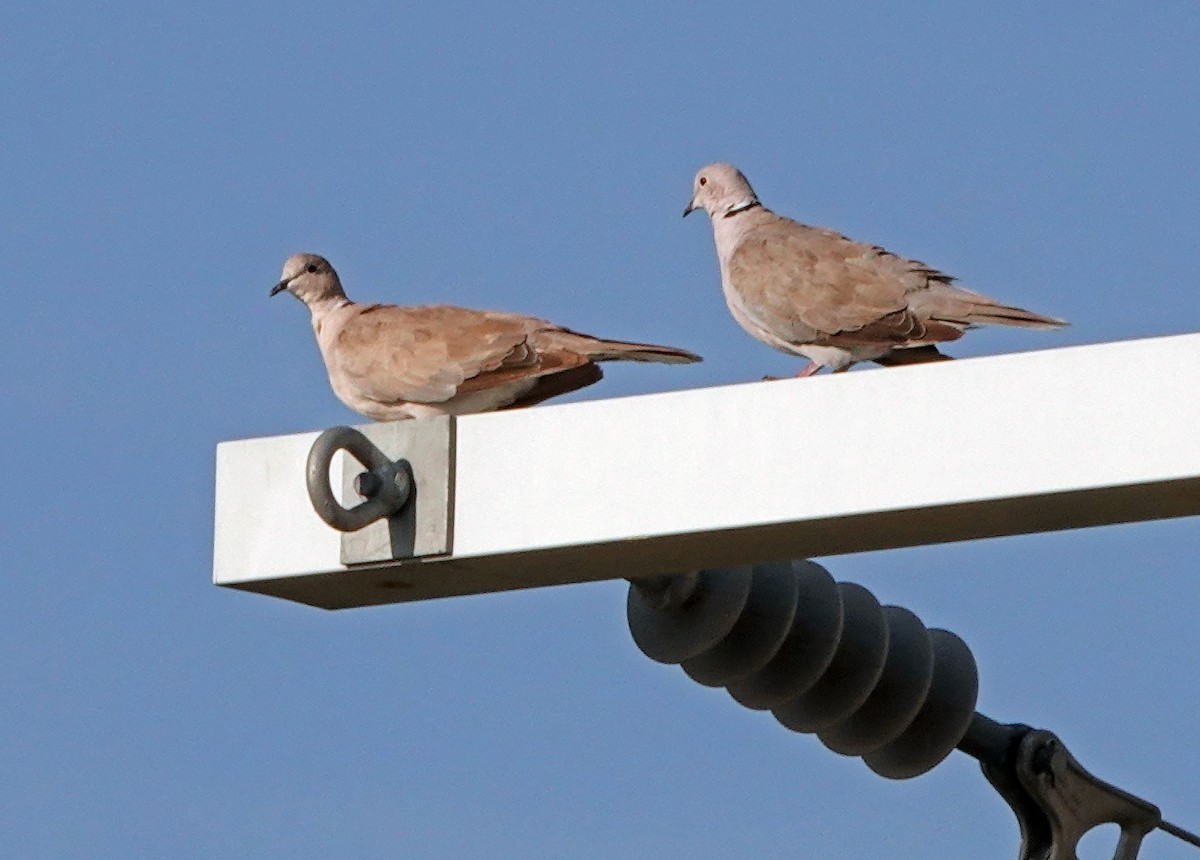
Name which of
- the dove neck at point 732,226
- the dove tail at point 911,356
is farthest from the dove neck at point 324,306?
the dove tail at point 911,356

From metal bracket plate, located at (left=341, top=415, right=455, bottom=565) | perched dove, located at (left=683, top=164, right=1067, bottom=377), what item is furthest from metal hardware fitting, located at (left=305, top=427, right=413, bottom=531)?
perched dove, located at (left=683, top=164, right=1067, bottom=377)

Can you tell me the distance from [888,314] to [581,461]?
135 inches

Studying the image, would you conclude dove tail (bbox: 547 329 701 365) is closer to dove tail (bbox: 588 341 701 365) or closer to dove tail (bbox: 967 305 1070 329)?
dove tail (bbox: 588 341 701 365)

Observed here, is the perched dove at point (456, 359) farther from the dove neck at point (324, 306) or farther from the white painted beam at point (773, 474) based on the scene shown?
the white painted beam at point (773, 474)

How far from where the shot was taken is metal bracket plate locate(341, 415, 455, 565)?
10.7 ft

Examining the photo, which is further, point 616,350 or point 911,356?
point 911,356

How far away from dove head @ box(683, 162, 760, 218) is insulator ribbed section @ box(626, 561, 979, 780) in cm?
409

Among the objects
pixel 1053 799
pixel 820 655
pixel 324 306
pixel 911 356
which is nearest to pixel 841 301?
pixel 911 356

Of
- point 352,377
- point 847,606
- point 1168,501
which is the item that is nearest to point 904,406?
point 1168,501

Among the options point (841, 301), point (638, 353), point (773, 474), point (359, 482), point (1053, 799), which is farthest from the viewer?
point (841, 301)

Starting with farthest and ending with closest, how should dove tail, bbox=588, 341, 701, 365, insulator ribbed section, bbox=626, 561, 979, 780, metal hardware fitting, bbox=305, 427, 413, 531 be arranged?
dove tail, bbox=588, 341, 701, 365 < insulator ribbed section, bbox=626, 561, 979, 780 < metal hardware fitting, bbox=305, 427, 413, 531

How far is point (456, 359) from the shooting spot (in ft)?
20.1

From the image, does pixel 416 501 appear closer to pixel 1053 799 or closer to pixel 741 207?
pixel 1053 799

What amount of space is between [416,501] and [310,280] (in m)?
4.73
